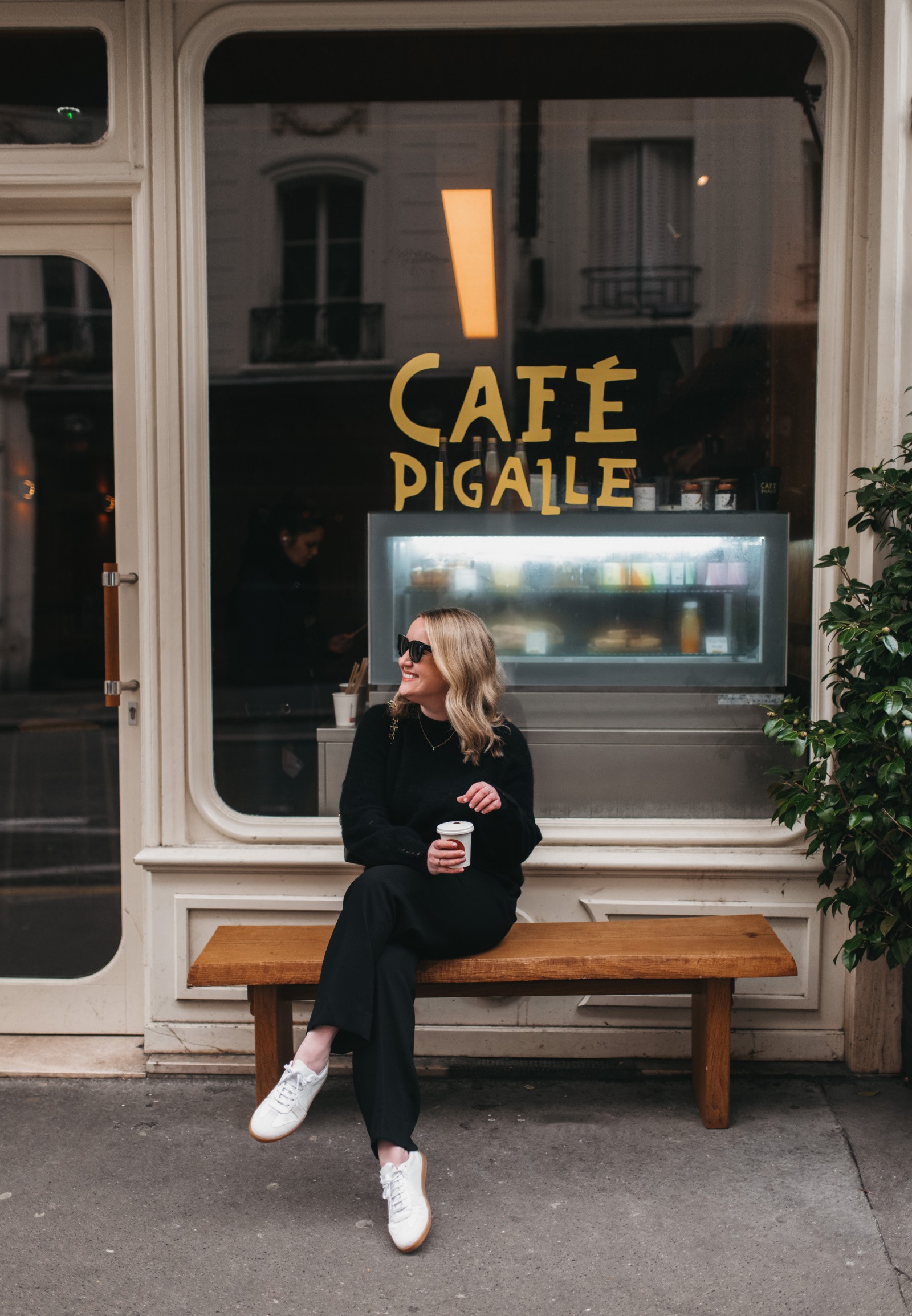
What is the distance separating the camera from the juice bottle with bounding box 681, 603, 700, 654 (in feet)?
13.0

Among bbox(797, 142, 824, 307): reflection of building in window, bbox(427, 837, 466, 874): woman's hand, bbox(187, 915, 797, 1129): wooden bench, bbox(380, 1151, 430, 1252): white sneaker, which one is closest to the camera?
bbox(380, 1151, 430, 1252): white sneaker

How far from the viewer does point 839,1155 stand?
314cm

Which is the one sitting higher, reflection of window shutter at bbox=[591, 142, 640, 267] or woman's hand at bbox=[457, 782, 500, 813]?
reflection of window shutter at bbox=[591, 142, 640, 267]

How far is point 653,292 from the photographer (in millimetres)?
3873

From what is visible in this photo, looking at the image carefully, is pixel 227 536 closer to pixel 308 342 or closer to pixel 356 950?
pixel 308 342

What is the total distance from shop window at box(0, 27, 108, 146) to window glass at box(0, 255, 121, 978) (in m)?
0.41

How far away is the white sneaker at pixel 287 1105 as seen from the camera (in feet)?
9.52

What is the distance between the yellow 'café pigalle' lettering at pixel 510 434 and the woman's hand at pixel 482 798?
1.24 meters

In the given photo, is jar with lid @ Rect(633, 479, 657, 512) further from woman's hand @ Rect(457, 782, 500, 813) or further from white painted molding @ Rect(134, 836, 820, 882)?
woman's hand @ Rect(457, 782, 500, 813)

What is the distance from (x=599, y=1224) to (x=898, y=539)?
2.08 m

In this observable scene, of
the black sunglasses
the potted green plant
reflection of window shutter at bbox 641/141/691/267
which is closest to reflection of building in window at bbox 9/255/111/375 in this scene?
the black sunglasses

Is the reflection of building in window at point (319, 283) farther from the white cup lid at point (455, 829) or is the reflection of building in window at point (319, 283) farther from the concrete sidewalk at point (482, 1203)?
the concrete sidewalk at point (482, 1203)

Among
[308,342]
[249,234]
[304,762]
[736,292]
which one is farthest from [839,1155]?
[249,234]

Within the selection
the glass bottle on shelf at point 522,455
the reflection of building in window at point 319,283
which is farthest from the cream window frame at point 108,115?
the glass bottle on shelf at point 522,455
